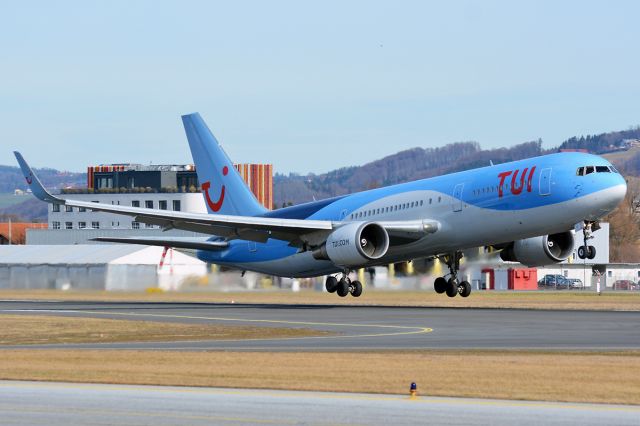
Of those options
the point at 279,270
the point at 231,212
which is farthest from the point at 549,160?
the point at 231,212

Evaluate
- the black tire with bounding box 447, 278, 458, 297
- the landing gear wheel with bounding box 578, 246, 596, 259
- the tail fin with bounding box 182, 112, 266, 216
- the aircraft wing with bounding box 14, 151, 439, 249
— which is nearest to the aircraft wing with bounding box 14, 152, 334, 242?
the aircraft wing with bounding box 14, 151, 439, 249

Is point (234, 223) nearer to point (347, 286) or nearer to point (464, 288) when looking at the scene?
point (347, 286)

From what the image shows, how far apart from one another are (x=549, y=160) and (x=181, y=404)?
33.4m

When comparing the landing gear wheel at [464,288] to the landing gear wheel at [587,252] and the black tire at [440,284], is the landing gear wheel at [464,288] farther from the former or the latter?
the landing gear wheel at [587,252]

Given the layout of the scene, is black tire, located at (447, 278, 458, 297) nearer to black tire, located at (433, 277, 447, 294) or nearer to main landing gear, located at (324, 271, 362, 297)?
black tire, located at (433, 277, 447, 294)

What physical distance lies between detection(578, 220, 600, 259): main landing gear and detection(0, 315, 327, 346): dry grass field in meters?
14.3

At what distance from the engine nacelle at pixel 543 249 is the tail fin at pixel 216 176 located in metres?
15.8

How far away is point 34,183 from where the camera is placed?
173 ft

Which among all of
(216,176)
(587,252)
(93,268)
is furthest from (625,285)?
(587,252)

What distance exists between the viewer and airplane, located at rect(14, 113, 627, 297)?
49.7m

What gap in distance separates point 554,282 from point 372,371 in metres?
90.2

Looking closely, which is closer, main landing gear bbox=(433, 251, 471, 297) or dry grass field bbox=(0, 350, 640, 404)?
dry grass field bbox=(0, 350, 640, 404)

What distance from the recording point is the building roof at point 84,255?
84125 mm

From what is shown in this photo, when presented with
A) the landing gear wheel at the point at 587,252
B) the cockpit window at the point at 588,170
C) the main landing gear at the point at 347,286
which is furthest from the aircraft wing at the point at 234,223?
the landing gear wheel at the point at 587,252
